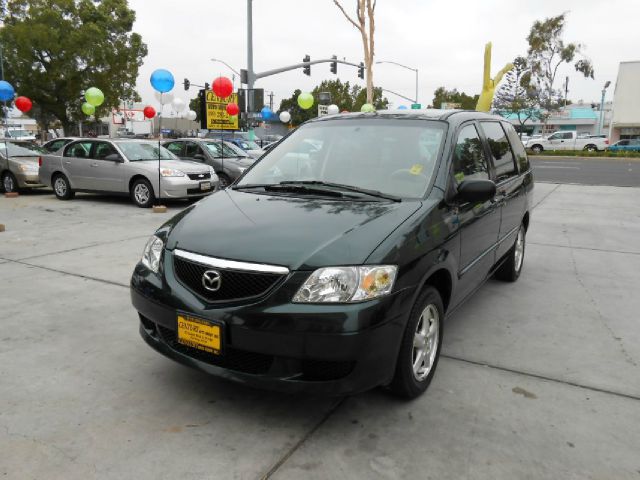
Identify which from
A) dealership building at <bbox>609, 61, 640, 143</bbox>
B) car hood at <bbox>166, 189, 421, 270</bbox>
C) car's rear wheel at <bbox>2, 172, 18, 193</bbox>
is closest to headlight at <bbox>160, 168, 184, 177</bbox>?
car's rear wheel at <bbox>2, 172, 18, 193</bbox>

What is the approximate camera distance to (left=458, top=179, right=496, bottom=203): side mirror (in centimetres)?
338

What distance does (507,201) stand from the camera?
462 centimetres

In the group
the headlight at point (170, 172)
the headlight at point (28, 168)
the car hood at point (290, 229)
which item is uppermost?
the car hood at point (290, 229)

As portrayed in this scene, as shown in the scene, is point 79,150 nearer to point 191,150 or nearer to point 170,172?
point 170,172

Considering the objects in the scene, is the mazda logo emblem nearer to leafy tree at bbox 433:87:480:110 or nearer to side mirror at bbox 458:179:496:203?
side mirror at bbox 458:179:496:203

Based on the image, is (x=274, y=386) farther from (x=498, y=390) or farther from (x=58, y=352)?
(x=58, y=352)

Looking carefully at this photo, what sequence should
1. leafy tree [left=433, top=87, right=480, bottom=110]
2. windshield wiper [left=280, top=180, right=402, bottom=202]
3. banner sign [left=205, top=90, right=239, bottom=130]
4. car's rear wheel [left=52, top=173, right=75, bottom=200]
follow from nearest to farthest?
1. windshield wiper [left=280, top=180, right=402, bottom=202]
2. car's rear wheel [left=52, top=173, right=75, bottom=200]
3. banner sign [left=205, top=90, right=239, bottom=130]
4. leafy tree [left=433, top=87, right=480, bottom=110]

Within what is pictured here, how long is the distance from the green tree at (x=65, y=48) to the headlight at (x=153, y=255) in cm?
2977

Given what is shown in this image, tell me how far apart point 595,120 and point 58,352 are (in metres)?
92.2

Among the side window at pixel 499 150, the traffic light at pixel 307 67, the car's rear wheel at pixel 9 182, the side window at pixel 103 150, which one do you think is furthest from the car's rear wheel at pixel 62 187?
the traffic light at pixel 307 67

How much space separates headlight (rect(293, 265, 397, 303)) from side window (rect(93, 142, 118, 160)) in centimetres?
1021

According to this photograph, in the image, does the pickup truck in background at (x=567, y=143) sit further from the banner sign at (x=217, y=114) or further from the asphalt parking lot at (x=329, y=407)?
the asphalt parking lot at (x=329, y=407)

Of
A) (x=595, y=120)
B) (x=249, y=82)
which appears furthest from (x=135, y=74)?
(x=595, y=120)

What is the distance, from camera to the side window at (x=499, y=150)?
4496mm
